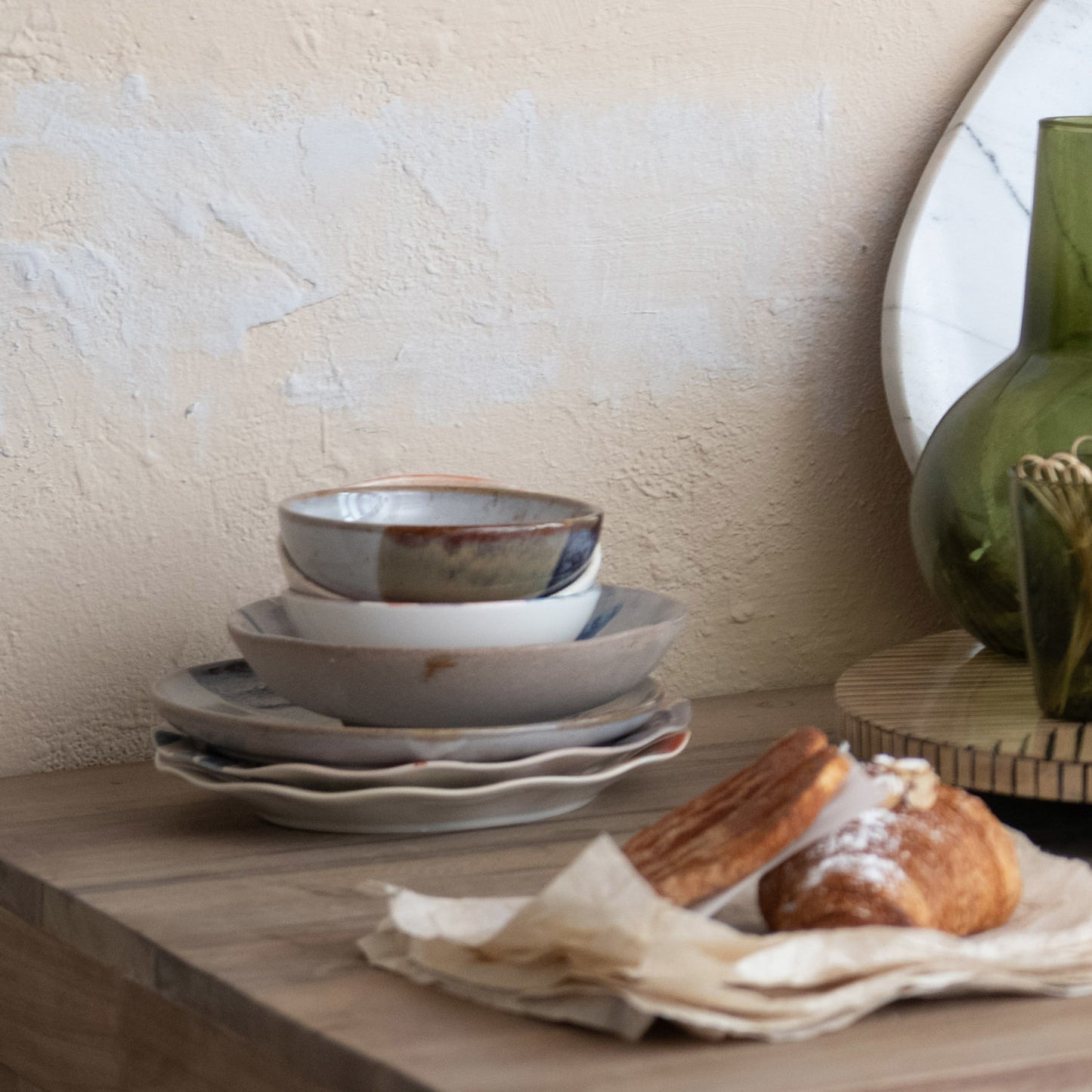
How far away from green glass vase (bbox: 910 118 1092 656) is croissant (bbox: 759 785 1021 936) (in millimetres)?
335

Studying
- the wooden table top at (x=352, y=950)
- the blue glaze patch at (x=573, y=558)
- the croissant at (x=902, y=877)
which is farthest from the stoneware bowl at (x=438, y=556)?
the croissant at (x=902, y=877)

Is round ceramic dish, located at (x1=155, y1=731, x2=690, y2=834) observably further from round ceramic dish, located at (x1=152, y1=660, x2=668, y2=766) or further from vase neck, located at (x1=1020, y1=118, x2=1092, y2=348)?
vase neck, located at (x1=1020, y1=118, x2=1092, y2=348)

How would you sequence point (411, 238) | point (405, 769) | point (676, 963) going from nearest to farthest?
point (676, 963) → point (405, 769) → point (411, 238)

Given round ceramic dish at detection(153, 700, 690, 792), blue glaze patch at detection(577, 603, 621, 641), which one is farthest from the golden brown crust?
blue glaze patch at detection(577, 603, 621, 641)

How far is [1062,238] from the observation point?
2.96 feet

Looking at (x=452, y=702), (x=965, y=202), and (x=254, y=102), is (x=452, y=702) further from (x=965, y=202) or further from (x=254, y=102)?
(x=965, y=202)

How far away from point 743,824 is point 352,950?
0.52 ft

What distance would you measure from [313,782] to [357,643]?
70 mm

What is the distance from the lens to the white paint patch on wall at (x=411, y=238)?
89 cm

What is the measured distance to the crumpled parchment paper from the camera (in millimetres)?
520

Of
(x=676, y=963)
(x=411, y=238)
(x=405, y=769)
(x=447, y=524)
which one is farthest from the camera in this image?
(x=411, y=238)

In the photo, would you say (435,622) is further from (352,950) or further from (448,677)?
(352,950)

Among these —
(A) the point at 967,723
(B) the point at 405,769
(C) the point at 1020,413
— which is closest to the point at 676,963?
(B) the point at 405,769

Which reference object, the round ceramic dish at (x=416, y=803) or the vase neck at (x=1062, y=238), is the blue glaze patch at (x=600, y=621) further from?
the vase neck at (x=1062, y=238)
